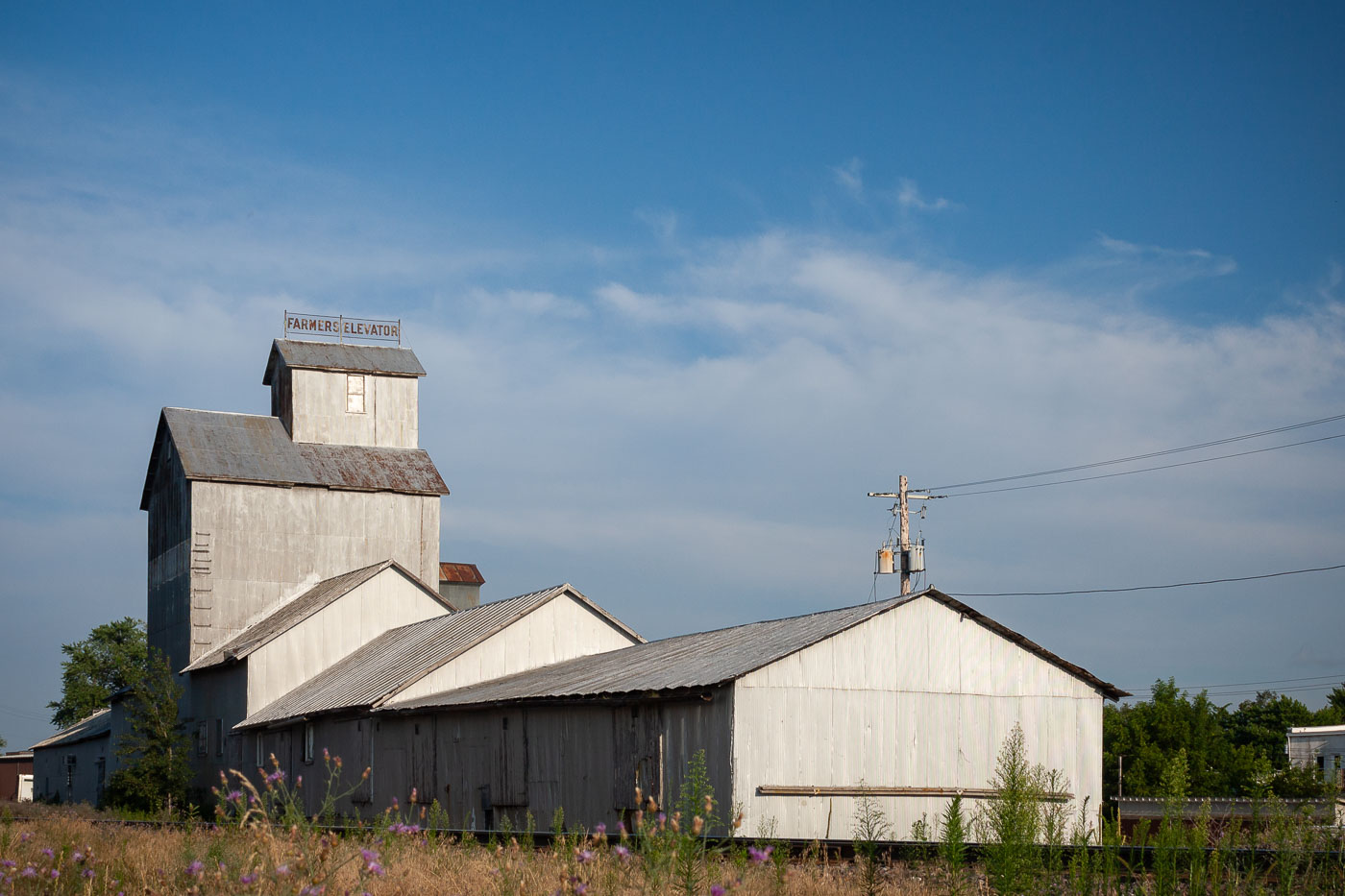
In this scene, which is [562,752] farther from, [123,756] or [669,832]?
[123,756]

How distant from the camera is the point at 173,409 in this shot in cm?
4481

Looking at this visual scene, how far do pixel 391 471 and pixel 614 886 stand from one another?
37.9 meters

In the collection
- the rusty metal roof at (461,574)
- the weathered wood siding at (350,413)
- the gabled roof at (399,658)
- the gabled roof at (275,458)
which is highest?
the weathered wood siding at (350,413)

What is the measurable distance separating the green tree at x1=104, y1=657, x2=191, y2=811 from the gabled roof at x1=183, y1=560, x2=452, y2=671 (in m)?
1.06

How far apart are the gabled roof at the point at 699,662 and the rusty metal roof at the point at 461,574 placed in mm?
29718

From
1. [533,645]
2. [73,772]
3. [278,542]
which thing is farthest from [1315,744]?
[73,772]

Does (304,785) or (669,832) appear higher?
(669,832)

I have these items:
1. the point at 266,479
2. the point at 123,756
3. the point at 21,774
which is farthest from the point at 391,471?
the point at 21,774

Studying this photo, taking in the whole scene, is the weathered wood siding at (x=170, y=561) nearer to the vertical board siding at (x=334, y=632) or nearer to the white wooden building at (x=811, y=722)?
the vertical board siding at (x=334, y=632)

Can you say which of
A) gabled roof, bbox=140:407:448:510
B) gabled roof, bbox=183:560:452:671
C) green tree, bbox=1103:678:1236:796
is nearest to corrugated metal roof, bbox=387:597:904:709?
gabled roof, bbox=183:560:452:671

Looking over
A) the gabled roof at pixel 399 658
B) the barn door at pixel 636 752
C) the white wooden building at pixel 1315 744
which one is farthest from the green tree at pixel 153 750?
the white wooden building at pixel 1315 744

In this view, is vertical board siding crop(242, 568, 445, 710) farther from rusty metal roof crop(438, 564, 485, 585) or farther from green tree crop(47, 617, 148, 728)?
green tree crop(47, 617, 148, 728)

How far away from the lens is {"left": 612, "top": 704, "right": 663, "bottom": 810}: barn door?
20719 mm

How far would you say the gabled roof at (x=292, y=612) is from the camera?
37.2 meters
